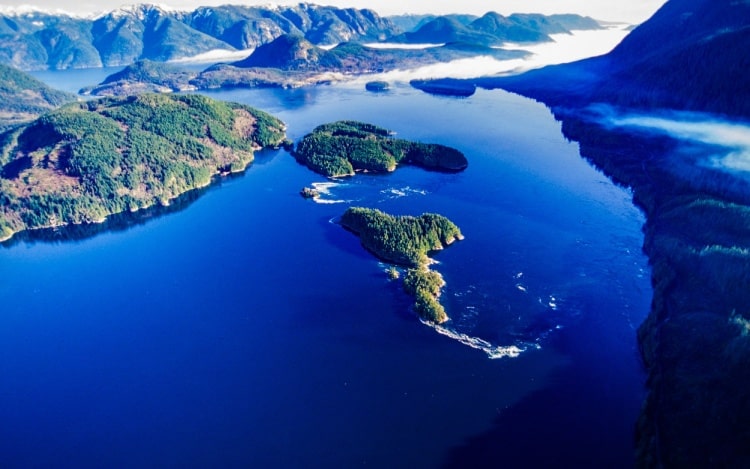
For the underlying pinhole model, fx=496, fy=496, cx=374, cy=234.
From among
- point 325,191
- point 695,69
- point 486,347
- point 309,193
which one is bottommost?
point 486,347

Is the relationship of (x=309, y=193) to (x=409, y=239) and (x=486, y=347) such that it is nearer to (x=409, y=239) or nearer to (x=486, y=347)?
(x=409, y=239)

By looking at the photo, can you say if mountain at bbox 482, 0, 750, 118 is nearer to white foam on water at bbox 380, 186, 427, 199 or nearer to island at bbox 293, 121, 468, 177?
island at bbox 293, 121, 468, 177

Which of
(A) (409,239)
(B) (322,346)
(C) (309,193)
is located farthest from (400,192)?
(B) (322,346)

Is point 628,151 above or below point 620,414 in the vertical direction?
above

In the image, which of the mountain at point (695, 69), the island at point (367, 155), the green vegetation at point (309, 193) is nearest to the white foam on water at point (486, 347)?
the green vegetation at point (309, 193)

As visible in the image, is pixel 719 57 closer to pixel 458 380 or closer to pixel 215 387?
pixel 458 380

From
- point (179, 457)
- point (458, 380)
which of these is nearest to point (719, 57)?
point (458, 380)

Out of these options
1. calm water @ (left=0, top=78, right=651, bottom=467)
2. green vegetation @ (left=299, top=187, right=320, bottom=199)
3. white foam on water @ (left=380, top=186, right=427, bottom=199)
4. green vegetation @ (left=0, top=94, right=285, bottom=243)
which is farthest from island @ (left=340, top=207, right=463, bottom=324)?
green vegetation @ (left=0, top=94, right=285, bottom=243)
